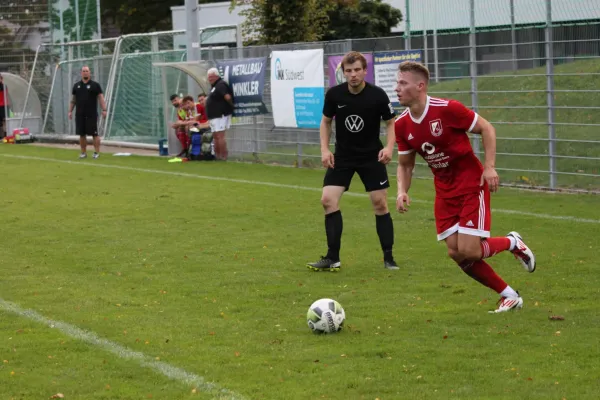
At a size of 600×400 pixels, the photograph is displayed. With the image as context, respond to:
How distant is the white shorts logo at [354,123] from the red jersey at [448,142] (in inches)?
80.8

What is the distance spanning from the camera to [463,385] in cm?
582

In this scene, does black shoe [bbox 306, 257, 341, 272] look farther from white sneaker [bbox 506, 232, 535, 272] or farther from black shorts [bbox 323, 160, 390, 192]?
white sneaker [bbox 506, 232, 535, 272]

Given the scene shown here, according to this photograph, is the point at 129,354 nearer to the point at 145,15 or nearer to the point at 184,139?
the point at 184,139

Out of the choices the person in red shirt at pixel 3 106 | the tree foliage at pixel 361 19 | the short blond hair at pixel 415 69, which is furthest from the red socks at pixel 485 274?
the tree foliage at pixel 361 19

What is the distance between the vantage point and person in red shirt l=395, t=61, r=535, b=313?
755 cm

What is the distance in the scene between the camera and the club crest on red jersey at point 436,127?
7582 millimetres

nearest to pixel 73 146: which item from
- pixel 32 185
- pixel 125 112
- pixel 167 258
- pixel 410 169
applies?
pixel 125 112

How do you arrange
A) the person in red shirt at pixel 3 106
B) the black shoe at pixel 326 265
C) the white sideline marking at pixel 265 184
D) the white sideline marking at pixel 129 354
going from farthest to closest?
the person in red shirt at pixel 3 106
the white sideline marking at pixel 265 184
the black shoe at pixel 326 265
the white sideline marking at pixel 129 354

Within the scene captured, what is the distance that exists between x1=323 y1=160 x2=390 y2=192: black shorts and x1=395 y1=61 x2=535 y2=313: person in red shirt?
2117 mm

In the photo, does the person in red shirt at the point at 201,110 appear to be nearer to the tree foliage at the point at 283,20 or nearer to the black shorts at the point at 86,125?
the black shorts at the point at 86,125

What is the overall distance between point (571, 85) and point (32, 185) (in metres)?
9.46

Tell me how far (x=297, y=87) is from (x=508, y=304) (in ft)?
44.2

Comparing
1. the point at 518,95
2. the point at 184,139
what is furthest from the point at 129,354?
the point at 184,139

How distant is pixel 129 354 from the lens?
22.2 ft
